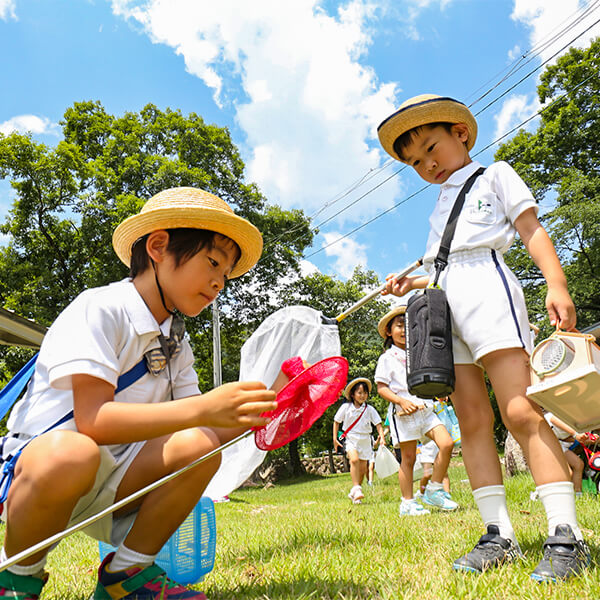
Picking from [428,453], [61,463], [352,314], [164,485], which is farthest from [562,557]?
[352,314]

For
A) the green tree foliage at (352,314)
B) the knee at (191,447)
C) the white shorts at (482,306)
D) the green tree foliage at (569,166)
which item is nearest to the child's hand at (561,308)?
the white shorts at (482,306)

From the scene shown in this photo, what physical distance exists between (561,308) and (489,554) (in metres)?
0.98

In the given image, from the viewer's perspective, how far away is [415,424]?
5.27m

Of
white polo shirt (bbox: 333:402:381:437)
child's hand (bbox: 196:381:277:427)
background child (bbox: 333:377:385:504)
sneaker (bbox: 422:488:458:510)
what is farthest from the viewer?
white polo shirt (bbox: 333:402:381:437)

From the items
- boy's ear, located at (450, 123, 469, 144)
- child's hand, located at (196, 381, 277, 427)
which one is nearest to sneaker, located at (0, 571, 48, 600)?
child's hand, located at (196, 381, 277, 427)

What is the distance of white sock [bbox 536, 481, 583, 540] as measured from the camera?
1.89 metres

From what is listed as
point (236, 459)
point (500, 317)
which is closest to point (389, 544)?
point (500, 317)

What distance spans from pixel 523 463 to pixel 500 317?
781cm

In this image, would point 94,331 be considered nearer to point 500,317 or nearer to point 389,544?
point 500,317

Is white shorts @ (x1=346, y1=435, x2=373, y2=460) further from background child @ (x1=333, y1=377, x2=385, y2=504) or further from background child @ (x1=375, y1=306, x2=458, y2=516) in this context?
background child @ (x1=375, y1=306, x2=458, y2=516)

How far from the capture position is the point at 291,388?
1826mm

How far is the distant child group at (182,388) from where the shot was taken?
1.52 m

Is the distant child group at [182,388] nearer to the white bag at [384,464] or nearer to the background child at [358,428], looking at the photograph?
the background child at [358,428]

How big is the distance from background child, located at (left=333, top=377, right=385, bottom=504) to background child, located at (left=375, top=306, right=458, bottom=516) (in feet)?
6.30
